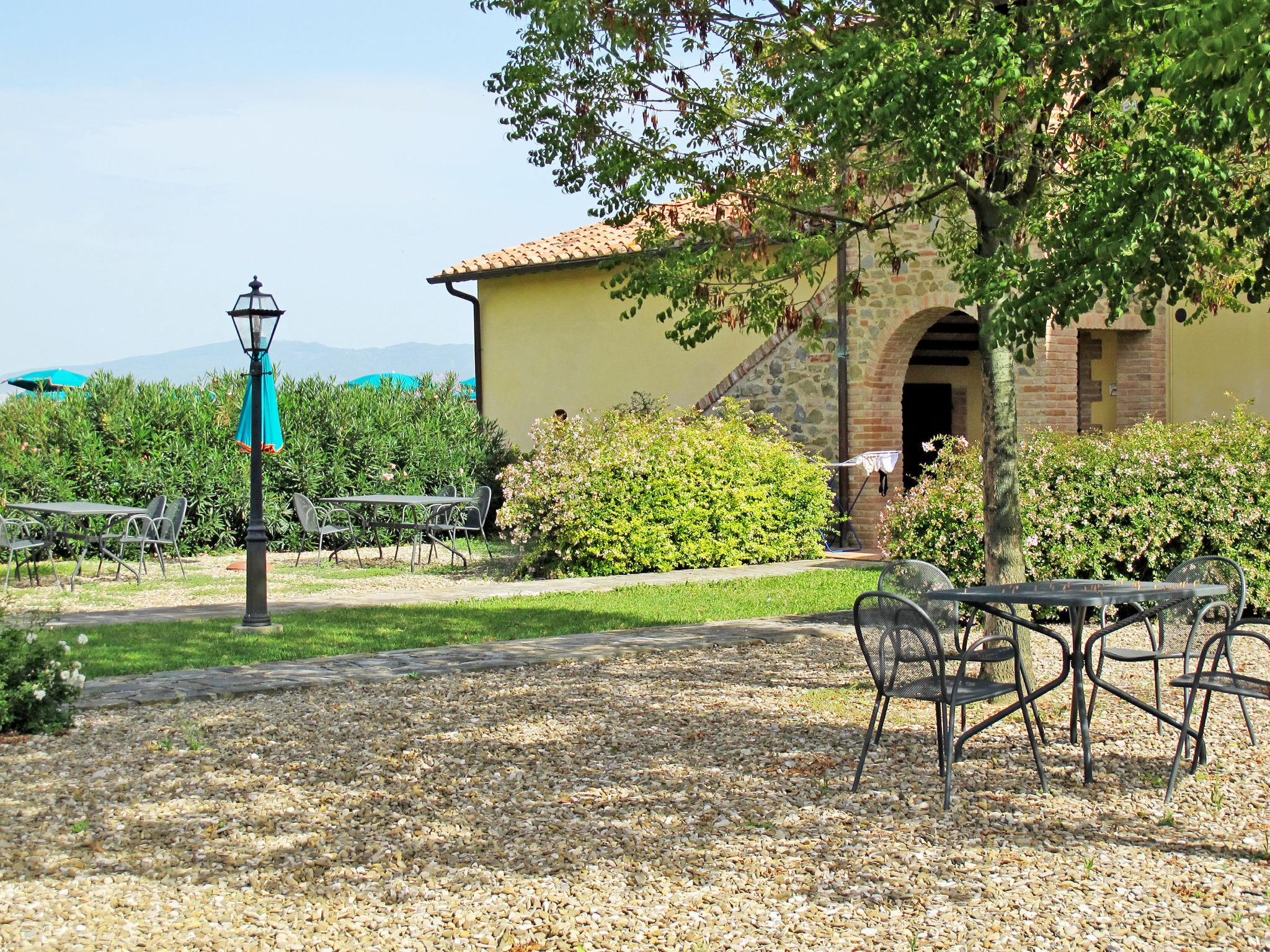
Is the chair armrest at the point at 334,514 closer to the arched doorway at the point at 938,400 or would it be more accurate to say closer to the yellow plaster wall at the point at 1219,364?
the arched doorway at the point at 938,400

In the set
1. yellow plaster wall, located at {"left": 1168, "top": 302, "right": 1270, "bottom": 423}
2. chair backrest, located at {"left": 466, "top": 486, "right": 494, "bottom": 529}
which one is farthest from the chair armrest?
yellow plaster wall, located at {"left": 1168, "top": 302, "right": 1270, "bottom": 423}

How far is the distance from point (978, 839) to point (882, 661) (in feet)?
2.88

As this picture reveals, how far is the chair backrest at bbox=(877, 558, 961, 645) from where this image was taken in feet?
17.0

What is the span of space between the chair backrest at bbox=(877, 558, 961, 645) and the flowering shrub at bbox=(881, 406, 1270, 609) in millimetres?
3735

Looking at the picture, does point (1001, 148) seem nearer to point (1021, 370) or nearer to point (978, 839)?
point (978, 839)

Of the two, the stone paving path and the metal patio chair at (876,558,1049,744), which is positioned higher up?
the metal patio chair at (876,558,1049,744)

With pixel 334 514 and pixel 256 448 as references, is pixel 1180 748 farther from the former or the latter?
pixel 334 514

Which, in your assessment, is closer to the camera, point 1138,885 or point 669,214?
point 1138,885

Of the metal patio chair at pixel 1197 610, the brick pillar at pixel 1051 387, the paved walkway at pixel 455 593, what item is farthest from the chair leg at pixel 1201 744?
the brick pillar at pixel 1051 387

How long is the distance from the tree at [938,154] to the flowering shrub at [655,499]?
5088mm

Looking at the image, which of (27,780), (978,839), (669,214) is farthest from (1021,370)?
(27,780)

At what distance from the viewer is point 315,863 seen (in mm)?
4004

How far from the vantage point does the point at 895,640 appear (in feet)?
15.9

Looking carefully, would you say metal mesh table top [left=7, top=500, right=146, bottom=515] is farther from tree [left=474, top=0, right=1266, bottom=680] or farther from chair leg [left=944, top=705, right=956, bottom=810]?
chair leg [left=944, top=705, right=956, bottom=810]
